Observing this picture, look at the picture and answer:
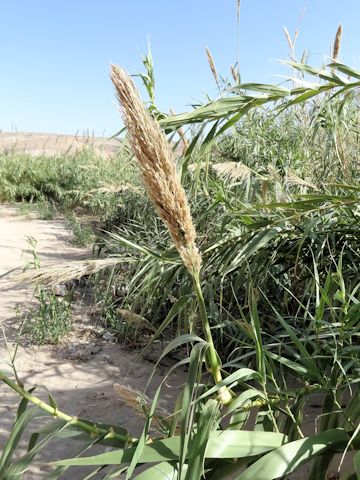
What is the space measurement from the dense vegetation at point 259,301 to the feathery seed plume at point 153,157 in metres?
0.12

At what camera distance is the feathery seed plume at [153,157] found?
2.79 ft

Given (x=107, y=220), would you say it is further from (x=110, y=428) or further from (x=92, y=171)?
(x=110, y=428)

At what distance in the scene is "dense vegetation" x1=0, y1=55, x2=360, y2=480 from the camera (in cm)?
100

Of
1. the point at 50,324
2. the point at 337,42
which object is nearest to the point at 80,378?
the point at 50,324

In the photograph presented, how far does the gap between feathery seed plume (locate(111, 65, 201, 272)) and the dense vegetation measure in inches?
4.7

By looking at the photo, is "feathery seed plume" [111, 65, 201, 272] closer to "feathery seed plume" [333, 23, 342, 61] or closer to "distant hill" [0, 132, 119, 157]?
"feathery seed plume" [333, 23, 342, 61]

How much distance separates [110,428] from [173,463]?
185 millimetres

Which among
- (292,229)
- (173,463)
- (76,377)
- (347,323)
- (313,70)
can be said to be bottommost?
(76,377)

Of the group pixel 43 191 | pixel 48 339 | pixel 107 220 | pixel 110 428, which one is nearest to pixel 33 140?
pixel 43 191

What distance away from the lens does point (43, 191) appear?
902 cm

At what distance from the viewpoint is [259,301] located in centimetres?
217

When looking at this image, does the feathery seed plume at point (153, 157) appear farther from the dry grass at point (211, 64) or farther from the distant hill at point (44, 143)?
the distant hill at point (44, 143)

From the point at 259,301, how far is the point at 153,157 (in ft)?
4.67

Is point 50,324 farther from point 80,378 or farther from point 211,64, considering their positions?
point 211,64
